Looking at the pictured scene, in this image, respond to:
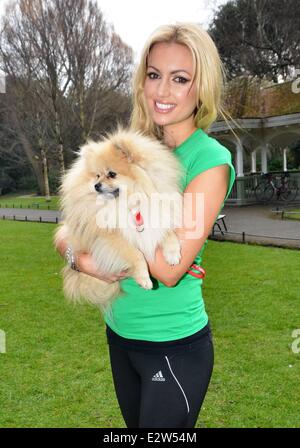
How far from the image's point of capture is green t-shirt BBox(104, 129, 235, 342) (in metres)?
1.96

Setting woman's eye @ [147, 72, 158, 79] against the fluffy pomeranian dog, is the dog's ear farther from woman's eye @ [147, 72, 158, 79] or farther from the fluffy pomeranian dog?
woman's eye @ [147, 72, 158, 79]

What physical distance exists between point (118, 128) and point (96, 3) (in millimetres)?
24421

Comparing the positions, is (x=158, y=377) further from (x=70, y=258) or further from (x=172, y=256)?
(x=70, y=258)

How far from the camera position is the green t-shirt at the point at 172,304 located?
1.96 metres

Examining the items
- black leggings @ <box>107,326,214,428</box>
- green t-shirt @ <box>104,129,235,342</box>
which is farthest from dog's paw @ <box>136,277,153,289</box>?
black leggings @ <box>107,326,214,428</box>

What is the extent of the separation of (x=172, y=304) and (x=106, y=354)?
3.98 meters

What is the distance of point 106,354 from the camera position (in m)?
5.68

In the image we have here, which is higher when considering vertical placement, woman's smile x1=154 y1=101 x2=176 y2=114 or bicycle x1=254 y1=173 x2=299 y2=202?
woman's smile x1=154 y1=101 x2=176 y2=114

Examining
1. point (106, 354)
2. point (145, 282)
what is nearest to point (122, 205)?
point (145, 282)

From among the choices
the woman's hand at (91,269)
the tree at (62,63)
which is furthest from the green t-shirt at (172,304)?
the tree at (62,63)

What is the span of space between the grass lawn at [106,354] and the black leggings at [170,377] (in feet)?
7.88

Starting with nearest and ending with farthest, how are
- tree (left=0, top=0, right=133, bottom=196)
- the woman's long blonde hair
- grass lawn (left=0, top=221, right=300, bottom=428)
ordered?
the woman's long blonde hair → grass lawn (left=0, top=221, right=300, bottom=428) → tree (left=0, top=0, right=133, bottom=196)

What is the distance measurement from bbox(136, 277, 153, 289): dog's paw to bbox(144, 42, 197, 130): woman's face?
2.51 ft

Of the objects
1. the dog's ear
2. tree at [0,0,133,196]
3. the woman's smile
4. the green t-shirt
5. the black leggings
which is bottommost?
the black leggings
